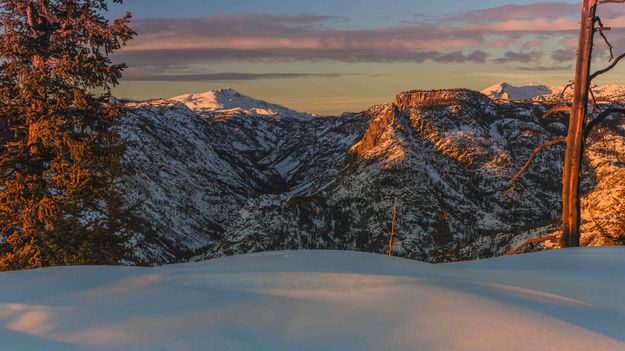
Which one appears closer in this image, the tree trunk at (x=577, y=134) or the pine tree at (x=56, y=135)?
the tree trunk at (x=577, y=134)

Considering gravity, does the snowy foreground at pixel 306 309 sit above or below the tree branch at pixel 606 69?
below

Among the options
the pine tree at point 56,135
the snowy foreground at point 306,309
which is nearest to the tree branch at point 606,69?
the snowy foreground at point 306,309

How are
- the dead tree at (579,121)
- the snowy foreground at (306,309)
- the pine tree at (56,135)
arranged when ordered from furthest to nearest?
the pine tree at (56,135) < the dead tree at (579,121) < the snowy foreground at (306,309)

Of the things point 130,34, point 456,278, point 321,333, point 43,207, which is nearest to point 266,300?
point 321,333

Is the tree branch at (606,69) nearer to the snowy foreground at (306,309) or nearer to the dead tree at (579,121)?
the dead tree at (579,121)

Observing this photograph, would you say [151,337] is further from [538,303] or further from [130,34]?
[130,34]

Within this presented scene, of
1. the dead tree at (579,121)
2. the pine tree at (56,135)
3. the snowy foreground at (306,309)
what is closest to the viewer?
the snowy foreground at (306,309)

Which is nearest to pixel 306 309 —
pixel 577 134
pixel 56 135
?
pixel 577 134

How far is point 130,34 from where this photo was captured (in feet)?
53.1

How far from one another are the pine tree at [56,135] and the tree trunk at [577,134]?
45.5 feet

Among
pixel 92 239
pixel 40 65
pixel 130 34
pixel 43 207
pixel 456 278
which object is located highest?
pixel 130 34

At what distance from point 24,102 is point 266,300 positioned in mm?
14193

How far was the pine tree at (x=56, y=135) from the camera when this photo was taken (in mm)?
15023

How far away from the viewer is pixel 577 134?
12.8 metres
